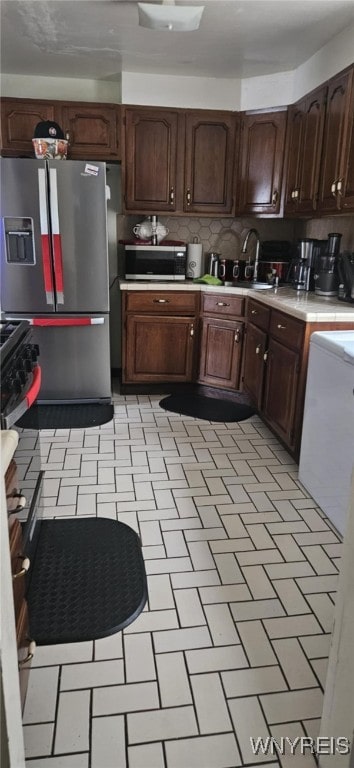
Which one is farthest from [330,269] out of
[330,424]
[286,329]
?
[330,424]

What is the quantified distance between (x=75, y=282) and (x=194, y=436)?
132cm

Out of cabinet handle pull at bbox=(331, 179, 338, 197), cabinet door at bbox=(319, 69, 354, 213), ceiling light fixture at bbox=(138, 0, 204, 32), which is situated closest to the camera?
ceiling light fixture at bbox=(138, 0, 204, 32)

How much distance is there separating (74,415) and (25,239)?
4.01 feet

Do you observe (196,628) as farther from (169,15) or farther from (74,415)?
(169,15)

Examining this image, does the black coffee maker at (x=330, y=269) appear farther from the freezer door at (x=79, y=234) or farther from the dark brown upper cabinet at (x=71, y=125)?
the dark brown upper cabinet at (x=71, y=125)

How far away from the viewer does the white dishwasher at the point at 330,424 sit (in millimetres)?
2201

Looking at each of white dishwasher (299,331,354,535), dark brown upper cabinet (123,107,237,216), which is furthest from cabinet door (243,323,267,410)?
dark brown upper cabinet (123,107,237,216)

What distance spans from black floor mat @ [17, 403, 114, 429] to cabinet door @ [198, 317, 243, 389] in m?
0.80

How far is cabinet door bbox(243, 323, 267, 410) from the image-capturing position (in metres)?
3.39

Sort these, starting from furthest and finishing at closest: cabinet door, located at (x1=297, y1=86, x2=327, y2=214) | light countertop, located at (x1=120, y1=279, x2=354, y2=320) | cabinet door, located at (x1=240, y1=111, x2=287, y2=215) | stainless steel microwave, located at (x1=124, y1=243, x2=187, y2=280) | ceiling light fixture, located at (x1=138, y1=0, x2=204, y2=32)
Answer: stainless steel microwave, located at (x1=124, y1=243, x2=187, y2=280)
cabinet door, located at (x1=240, y1=111, x2=287, y2=215)
cabinet door, located at (x1=297, y1=86, x2=327, y2=214)
light countertop, located at (x1=120, y1=279, x2=354, y2=320)
ceiling light fixture, located at (x1=138, y1=0, x2=204, y2=32)

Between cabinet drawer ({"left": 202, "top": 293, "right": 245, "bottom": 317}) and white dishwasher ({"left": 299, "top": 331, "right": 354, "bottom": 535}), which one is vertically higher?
cabinet drawer ({"left": 202, "top": 293, "right": 245, "bottom": 317})

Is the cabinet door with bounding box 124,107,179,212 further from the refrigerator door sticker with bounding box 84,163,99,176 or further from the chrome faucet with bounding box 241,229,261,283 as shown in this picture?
the chrome faucet with bounding box 241,229,261,283

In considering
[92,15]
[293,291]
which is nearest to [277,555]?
[293,291]

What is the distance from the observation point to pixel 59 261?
11.6ft
